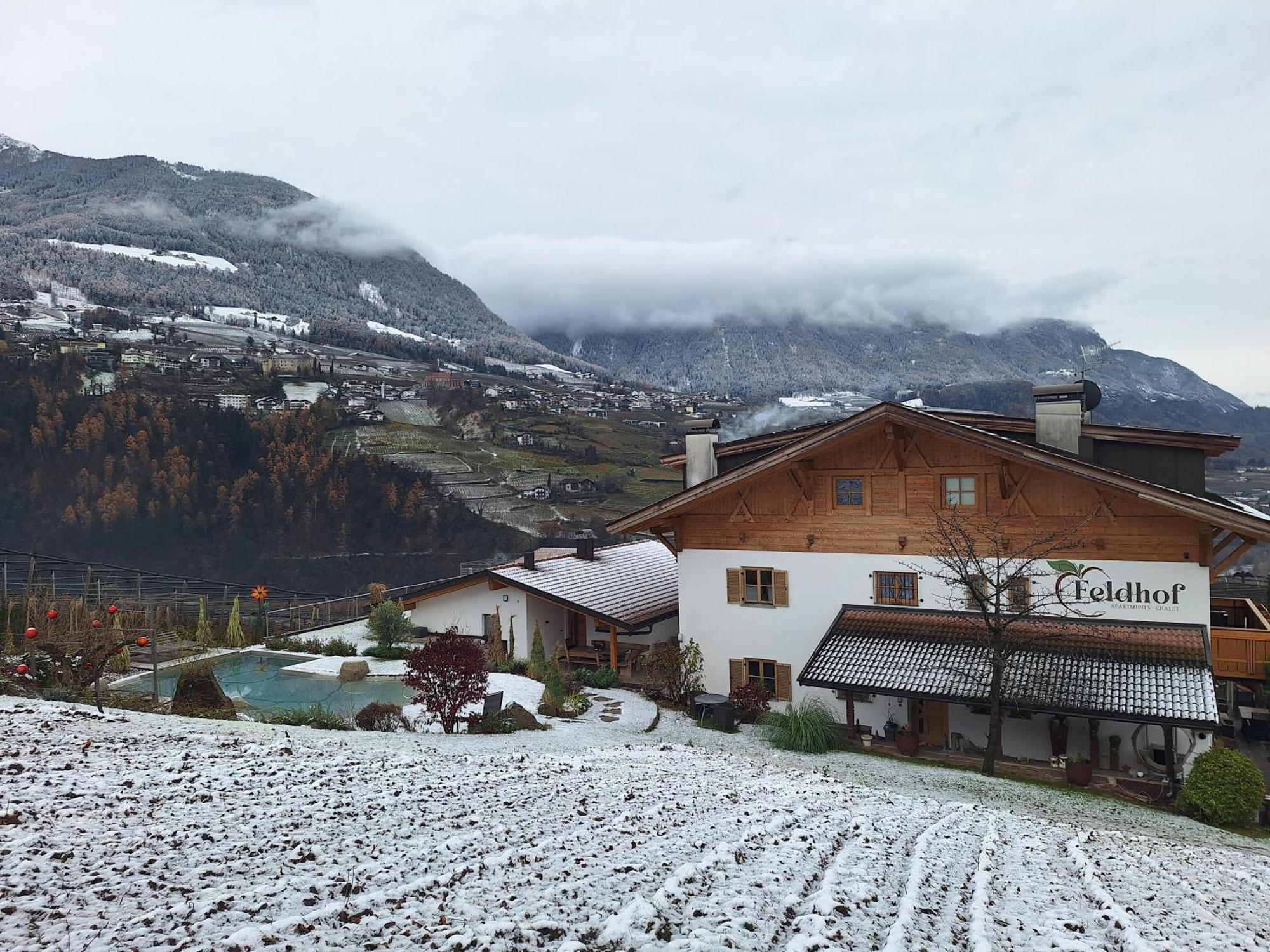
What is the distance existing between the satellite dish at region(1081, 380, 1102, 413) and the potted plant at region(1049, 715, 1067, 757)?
696 cm

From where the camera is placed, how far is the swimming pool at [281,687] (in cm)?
1598

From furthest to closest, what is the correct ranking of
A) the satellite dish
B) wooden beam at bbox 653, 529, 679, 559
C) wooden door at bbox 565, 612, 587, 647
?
wooden door at bbox 565, 612, 587, 647, wooden beam at bbox 653, 529, 679, 559, the satellite dish

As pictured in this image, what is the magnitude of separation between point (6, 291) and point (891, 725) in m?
122

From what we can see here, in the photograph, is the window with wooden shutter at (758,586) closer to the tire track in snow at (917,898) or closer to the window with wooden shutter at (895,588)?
the window with wooden shutter at (895,588)

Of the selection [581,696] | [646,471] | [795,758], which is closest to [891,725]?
[795,758]

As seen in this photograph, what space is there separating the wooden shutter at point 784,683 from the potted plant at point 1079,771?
5.45m

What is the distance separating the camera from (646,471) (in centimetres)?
8719

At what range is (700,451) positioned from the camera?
2009 centimetres

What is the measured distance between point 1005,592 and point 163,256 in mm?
153474

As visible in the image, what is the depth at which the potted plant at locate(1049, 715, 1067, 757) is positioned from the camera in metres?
13.4

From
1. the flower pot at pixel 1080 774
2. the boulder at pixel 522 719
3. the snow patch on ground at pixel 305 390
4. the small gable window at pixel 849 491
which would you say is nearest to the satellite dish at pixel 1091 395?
the small gable window at pixel 849 491

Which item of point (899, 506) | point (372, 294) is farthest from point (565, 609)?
point (372, 294)

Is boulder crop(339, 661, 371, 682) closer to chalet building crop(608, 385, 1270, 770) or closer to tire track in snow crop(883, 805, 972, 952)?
chalet building crop(608, 385, 1270, 770)

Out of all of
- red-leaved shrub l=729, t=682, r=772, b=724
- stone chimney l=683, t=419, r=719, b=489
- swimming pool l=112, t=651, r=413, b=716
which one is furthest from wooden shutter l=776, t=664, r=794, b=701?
swimming pool l=112, t=651, r=413, b=716
